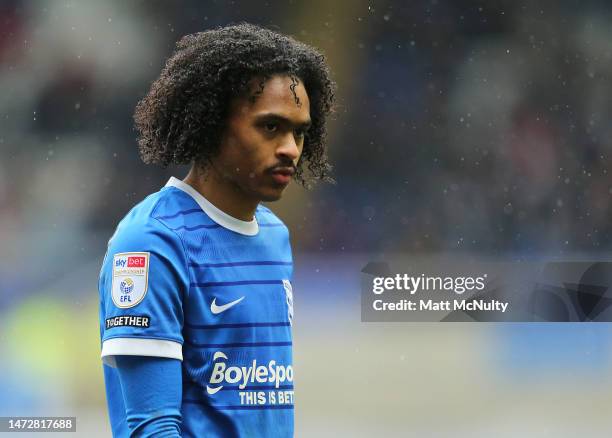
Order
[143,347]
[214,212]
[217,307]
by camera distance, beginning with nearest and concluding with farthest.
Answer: [143,347] < [217,307] < [214,212]

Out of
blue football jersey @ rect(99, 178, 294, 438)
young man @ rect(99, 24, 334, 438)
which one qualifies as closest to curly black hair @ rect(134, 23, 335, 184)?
young man @ rect(99, 24, 334, 438)

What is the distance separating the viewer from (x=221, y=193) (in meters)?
2.20

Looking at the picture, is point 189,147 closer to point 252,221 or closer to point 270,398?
point 252,221

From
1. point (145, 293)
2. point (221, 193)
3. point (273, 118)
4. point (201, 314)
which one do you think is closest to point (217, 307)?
point (201, 314)

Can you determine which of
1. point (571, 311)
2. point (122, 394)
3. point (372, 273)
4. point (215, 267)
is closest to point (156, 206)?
point (215, 267)

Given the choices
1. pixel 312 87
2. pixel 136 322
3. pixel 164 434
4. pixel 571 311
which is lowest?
pixel 164 434

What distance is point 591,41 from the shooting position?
5.71 meters

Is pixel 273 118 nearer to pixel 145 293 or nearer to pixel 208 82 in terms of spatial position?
pixel 208 82

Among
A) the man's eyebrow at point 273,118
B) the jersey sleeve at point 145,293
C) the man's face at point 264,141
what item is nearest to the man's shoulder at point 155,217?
the jersey sleeve at point 145,293

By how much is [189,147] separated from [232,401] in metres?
0.58

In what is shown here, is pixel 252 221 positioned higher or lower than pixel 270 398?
higher

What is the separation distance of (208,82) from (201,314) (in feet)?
1.73

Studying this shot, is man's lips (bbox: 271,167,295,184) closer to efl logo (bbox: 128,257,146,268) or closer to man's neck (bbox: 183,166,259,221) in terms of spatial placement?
man's neck (bbox: 183,166,259,221)

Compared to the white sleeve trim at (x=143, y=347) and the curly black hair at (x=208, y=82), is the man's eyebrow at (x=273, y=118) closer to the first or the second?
the curly black hair at (x=208, y=82)
